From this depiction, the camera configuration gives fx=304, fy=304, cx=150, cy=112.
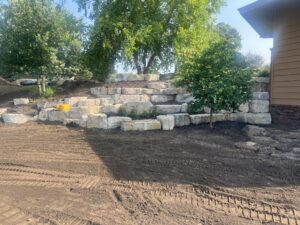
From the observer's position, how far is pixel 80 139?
6.22m

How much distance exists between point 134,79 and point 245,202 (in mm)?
8072

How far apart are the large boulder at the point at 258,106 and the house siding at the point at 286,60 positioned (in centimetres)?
24

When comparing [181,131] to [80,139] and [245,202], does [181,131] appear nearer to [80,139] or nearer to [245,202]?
[80,139]

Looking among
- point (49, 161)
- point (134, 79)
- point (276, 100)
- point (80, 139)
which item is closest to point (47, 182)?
point (49, 161)

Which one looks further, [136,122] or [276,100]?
[276,100]

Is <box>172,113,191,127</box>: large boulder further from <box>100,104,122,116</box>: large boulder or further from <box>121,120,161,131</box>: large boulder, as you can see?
<box>100,104,122,116</box>: large boulder

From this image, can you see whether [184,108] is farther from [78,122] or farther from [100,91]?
[100,91]

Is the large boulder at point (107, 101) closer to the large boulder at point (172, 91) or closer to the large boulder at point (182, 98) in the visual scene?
the large boulder at point (172, 91)

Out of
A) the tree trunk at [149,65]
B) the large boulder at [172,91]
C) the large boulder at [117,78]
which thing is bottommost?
the large boulder at [172,91]

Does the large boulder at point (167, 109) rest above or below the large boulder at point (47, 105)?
below

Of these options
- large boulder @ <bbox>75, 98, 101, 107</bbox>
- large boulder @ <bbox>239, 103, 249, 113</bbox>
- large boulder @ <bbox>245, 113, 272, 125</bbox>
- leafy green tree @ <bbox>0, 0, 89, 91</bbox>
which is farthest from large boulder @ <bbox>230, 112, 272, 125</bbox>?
leafy green tree @ <bbox>0, 0, 89, 91</bbox>

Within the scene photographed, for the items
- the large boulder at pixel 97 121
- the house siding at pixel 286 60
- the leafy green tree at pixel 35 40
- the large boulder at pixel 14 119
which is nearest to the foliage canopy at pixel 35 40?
the leafy green tree at pixel 35 40

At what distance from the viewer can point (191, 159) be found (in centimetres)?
502

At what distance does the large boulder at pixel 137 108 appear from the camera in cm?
787
